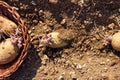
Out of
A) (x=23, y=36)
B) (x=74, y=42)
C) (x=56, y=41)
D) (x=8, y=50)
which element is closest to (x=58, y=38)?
(x=56, y=41)

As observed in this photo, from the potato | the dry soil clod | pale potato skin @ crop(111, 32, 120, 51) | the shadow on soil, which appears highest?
the potato

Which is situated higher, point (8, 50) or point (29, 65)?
point (8, 50)

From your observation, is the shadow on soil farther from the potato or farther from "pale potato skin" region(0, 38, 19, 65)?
the potato

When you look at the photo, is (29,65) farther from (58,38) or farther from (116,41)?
(116,41)

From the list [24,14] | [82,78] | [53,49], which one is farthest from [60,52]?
[24,14]

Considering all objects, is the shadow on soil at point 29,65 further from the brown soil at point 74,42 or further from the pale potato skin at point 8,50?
the pale potato skin at point 8,50

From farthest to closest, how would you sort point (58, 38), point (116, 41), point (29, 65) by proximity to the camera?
point (29, 65) → point (58, 38) → point (116, 41)

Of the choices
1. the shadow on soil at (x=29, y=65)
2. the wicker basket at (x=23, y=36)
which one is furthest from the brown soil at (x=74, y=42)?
the wicker basket at (x=23, y=36)

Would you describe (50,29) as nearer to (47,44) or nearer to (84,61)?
(47,44)

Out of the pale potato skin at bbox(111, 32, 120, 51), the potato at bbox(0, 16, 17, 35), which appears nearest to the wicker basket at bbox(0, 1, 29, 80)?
the potato at bbox(0, 16, 17, 35)
